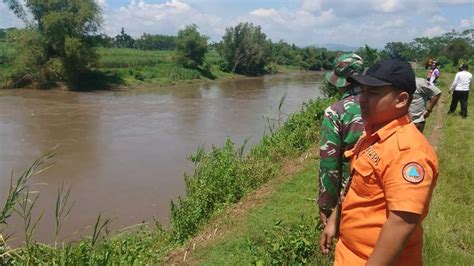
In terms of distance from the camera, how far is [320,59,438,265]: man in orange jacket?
1618 mm

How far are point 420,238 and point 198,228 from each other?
4374 millimetres

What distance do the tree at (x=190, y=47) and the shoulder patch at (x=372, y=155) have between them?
141 feet

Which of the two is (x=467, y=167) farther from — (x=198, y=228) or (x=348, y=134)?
(x=348, y=134)

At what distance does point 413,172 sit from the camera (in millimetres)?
1609

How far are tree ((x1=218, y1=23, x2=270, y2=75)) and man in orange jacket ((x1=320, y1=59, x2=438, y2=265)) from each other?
4853cm

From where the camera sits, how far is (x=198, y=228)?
5.91 meters

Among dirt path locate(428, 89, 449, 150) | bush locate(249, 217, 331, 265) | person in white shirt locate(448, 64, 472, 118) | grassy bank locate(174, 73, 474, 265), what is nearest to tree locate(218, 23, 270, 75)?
dirt path locate(428, 89, 449, 150)

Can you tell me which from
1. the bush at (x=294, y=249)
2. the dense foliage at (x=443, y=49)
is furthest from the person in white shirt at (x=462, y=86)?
the dense foliage at (x=443, y=49)

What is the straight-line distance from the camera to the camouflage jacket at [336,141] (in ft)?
8.66

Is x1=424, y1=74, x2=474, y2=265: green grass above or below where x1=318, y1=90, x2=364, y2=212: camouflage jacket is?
below

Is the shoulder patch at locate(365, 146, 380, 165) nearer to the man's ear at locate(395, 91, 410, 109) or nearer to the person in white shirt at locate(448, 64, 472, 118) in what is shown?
the man's ear at locate(395, 91, 410, 109)

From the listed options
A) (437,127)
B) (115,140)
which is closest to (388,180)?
(437,127)

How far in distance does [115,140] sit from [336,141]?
13742 millimetres

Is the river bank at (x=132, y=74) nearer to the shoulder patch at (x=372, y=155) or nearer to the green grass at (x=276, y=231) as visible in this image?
the green grass at (x=276, y=231)
